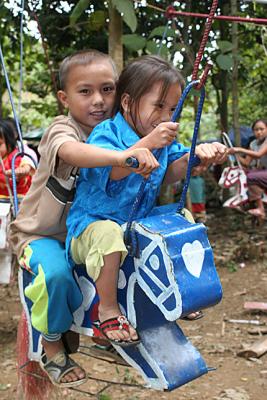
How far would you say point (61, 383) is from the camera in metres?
2.33

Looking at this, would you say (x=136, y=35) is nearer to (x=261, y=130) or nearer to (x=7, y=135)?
(x=7, y=135)

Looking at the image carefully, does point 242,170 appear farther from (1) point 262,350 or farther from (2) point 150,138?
(2) point 150,138

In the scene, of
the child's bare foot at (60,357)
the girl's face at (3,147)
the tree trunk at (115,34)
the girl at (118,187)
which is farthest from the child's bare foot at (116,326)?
the girl's face at (3,147)

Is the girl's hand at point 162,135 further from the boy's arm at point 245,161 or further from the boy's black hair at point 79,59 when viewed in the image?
the boy's arm at point 245,161

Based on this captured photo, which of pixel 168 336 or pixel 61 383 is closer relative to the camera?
pixel 168 336

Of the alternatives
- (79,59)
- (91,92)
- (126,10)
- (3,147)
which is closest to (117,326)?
(91,92)

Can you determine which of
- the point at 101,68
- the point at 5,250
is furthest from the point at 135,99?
the point at 5,250

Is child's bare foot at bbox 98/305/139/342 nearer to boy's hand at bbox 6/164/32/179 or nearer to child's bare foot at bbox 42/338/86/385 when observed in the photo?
child's bare foot at bbox 42/338/86/385

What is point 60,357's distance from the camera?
2.36 meters

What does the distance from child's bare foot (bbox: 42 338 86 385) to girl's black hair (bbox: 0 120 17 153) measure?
8.04 feet

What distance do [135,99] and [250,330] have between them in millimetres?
3277

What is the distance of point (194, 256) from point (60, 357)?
0.75 meters

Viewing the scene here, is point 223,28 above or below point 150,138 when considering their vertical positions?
below

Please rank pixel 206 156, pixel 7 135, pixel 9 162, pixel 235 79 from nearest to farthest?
pixel 206 156 < pixel 9 162 < pixel 7 135 < pixel 235 79
